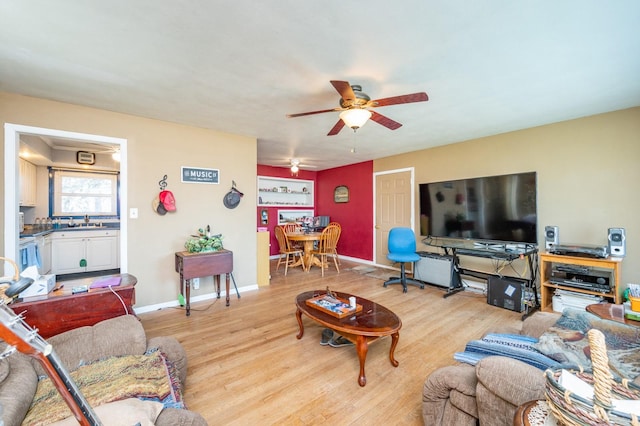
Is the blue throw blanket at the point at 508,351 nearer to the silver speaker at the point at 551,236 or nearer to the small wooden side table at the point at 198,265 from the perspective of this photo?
the silver speaker at the point at 551,236

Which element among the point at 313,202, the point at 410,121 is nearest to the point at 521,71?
the point at 410,121

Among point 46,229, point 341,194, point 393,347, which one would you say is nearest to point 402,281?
point 393,347

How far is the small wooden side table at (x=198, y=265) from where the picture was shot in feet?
9.93

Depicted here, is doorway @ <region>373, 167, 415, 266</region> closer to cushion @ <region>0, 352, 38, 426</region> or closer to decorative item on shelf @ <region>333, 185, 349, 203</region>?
decorative item on shelf @ <region>333, 185, 349, 203</region>

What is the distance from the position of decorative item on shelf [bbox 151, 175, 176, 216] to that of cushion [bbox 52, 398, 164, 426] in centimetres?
254

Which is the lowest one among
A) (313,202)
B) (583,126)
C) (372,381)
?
(372,381)

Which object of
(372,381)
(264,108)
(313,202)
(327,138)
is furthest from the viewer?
(313,202)

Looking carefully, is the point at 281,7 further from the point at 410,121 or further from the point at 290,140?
the point at 290,140

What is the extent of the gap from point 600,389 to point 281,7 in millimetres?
1972

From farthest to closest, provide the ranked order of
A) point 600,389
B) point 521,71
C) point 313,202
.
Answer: point 313,202 → point 521,71 → point 600,389

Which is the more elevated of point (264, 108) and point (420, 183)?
point (264, 108)

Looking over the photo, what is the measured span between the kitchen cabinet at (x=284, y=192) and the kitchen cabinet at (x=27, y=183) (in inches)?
156

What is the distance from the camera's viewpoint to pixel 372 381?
1.92 m

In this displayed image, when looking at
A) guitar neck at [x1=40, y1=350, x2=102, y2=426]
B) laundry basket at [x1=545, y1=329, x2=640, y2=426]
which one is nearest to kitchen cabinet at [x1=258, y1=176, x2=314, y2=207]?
guitar neck at [x1=40, y1=350, x2=102, y2=426]
